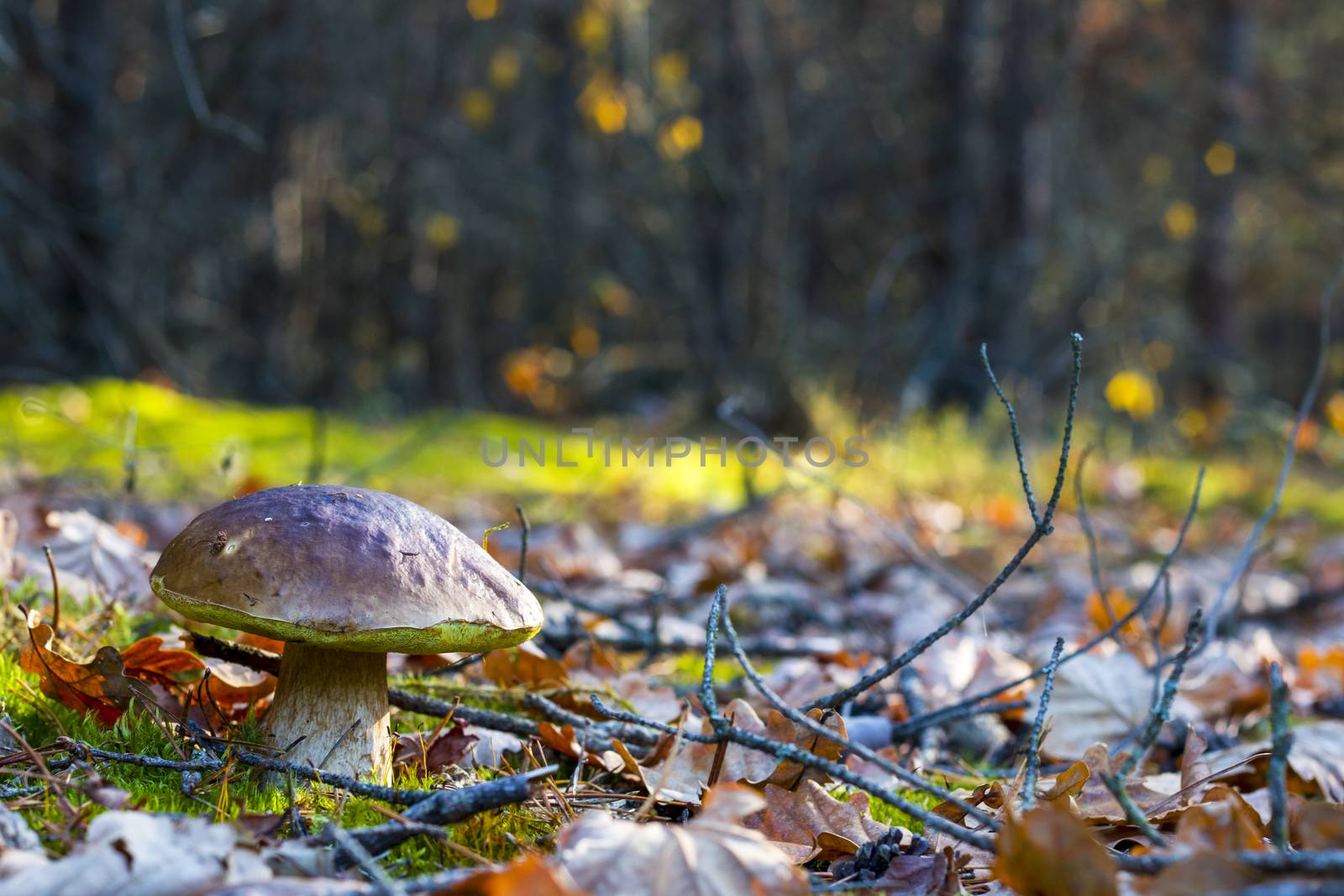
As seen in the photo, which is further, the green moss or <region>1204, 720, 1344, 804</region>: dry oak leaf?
<region>1204, 720, 1344, 804</region>: dry oak leaf

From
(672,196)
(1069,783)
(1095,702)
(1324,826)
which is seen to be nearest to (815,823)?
(1069,783)

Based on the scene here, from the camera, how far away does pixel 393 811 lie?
131cm

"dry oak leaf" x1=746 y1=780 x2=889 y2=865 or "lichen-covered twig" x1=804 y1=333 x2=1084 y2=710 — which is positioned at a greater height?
"lichen-covered twig" x1=804 y1=333 x2=1084 y2=710

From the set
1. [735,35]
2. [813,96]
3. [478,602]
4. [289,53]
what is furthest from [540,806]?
[813,96]

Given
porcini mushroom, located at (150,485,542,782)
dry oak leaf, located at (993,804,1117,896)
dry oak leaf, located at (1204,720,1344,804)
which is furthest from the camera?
dry oak leaf, located at (1204,720,1344,804)

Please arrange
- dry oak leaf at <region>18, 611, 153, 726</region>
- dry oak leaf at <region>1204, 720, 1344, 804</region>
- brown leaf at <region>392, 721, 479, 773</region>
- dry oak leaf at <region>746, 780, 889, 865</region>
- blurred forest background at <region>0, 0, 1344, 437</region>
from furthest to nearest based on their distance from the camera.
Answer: blurred forest background at <region>0, 0, 1344, 437</region>
dry oak leaf at <region>1204, 720, 1344, 804</region>
brown leaf at <region>392, 721, 479, 773</region>
dry oak leaf at <region>18, 611, 153, 726</region>
dry oak leaf at <region>746, 780, 889, 865</region>

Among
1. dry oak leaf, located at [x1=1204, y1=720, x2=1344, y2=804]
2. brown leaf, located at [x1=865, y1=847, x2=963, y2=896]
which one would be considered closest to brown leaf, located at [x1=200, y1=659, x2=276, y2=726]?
brown leaf, located at [x1=865, y1=847, x2=963, y2=896]

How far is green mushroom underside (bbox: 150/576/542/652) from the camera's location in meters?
1.24

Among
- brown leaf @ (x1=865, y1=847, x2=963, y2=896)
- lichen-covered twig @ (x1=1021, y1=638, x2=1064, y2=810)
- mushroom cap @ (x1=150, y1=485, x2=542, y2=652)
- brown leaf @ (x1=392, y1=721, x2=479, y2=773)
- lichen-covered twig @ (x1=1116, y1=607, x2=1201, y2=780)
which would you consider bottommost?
brown leaf @ (x1=392, y1=721, x2=479, y2=773)

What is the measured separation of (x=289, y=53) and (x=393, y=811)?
37.1 feet

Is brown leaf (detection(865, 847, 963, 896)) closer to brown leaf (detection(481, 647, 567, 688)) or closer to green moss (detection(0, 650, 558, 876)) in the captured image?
green moss (detection(0, 650, 558, 876))

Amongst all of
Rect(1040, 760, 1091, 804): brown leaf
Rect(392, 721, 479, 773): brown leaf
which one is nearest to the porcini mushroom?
Rect(392, 721, 479, 773): brown leaf

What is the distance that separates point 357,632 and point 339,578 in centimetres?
8

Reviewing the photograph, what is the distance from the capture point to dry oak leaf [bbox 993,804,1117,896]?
1.03 m
